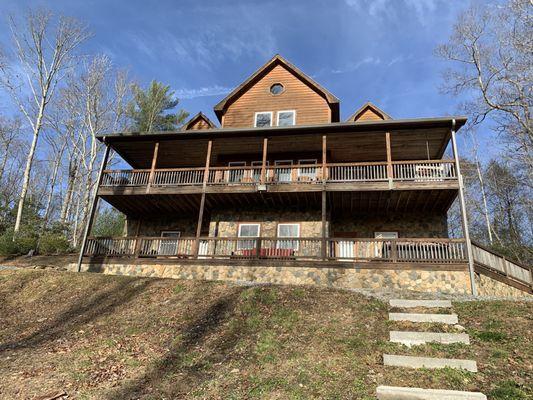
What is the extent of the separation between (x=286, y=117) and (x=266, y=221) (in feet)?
19.6

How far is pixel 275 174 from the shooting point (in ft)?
58.0

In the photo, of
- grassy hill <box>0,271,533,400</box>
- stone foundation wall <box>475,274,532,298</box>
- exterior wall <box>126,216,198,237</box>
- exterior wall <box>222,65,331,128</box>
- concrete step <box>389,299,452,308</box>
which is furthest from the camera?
exterior wall <box>222,65,331,128</box>

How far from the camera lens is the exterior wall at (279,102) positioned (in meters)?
20.0

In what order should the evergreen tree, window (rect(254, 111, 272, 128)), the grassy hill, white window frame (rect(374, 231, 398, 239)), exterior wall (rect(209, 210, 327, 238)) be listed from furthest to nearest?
the evergreen tree < window (rect(254, 111, 272, 128)) < white window frame (rect(374, 231, 398, 239)) < exterior wall (rect(209, 210, 327, 238)) < the grassy hill

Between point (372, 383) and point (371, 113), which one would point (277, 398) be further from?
point (371, 113)

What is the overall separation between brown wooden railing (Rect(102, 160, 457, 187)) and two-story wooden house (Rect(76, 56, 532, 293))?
7 centimetres

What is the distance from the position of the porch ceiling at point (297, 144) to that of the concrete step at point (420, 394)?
12394mm

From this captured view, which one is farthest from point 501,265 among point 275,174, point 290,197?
point 275,174

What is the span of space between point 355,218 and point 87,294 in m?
11.8

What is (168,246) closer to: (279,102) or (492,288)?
(279,102)

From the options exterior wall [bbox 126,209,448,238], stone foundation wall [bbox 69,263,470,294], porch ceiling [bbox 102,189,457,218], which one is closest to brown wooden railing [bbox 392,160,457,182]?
porch ceiling [bbox 102,189,457,218]

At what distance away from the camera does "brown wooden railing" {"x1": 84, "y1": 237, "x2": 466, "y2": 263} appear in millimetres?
13812

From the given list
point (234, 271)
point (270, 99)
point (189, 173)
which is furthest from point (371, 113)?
point (234, 271)

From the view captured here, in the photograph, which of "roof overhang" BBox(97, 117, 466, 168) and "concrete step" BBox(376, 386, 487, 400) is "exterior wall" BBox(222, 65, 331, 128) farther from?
"concrete step" BBox(376, 386, 487, 400)
